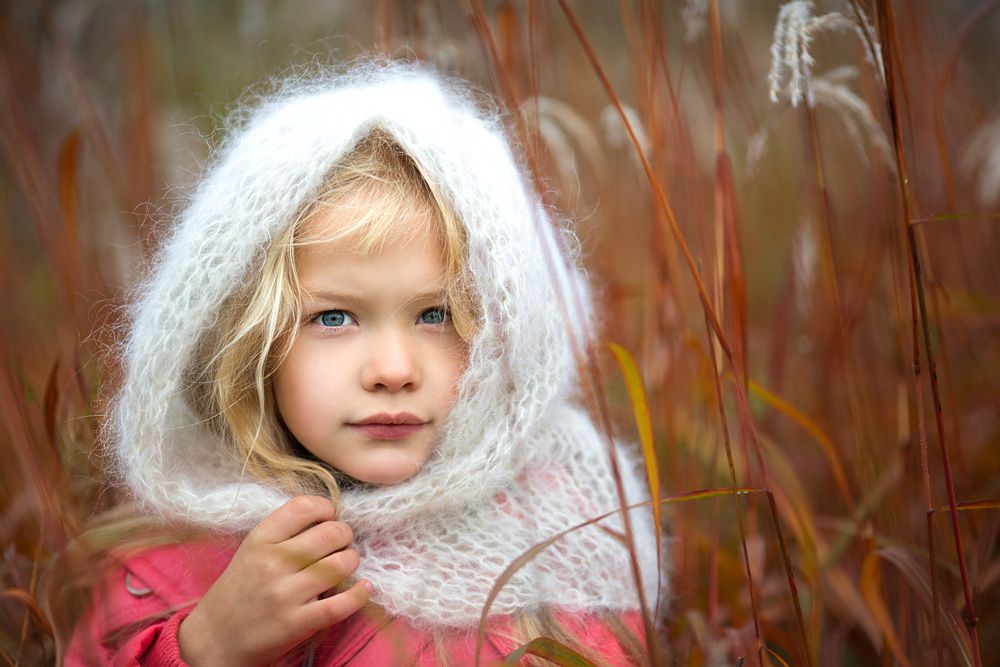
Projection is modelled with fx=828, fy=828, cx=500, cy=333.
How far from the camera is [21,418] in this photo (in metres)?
0.89

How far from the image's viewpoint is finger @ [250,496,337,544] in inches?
32.6

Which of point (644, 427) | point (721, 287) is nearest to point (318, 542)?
point (644, 427)

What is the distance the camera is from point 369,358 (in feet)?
2.81

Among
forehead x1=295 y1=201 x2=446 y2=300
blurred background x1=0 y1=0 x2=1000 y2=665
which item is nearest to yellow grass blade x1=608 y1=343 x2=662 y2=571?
blurred background x1=0 y1=0 x2=1000 y2=665

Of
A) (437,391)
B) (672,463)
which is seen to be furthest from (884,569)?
(437,391)

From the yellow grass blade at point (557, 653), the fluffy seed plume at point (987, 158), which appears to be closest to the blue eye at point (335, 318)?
the yellow grass blade at point (557, 653)

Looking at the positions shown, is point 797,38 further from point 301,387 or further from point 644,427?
point 301,387

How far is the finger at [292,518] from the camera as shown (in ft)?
2.72

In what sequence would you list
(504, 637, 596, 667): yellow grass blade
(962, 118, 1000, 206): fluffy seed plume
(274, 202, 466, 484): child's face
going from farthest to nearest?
(962, 118, 1000, 206): fluffy seed plume
(274, 202, 466, 484): child's face
(504, 637, 596, 667): yellow grass blade

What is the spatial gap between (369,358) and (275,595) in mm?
248

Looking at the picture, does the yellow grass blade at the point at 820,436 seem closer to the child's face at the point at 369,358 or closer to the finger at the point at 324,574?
the child's face at the point at 369,358

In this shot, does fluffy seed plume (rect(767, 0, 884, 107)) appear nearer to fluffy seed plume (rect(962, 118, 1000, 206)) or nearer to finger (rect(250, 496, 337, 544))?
finger (rect(250, 496, 337, 544))

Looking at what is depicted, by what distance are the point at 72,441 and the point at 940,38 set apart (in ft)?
5.94

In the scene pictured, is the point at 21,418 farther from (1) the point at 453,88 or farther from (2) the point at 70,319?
(1) the point at 453,88
